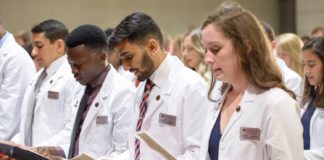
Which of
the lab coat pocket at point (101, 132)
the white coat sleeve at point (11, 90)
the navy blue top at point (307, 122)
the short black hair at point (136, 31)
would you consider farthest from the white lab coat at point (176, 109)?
the white coat sleeve at point (11, 90)

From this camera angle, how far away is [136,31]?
2.63 m

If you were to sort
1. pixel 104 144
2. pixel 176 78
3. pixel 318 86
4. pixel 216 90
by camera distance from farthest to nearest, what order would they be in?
pixel 318 86
pixel 104 144
pixel 176 78
pixel 216 90

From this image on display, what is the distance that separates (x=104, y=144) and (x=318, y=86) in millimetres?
1311

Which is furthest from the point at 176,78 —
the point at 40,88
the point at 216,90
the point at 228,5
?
the point at 40,88

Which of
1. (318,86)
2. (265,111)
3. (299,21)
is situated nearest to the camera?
(265,111)

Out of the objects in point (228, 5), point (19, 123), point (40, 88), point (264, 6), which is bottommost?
point (19, 123)

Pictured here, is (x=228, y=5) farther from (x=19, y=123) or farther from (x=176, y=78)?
(x=19, y=123)

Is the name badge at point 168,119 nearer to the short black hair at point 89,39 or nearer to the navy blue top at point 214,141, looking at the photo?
the navy blue top at point 214,141

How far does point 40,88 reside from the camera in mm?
3994

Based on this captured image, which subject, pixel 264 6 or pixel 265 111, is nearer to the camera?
pixel 265 111

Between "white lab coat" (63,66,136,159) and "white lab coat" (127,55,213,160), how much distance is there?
235 millimetres

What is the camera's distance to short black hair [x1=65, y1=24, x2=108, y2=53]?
3.09 metres

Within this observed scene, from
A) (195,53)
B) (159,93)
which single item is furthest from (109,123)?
(195,53)

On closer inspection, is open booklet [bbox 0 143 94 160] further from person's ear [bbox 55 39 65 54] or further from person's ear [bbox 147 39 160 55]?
person's ear [bbox 55 39 65 54]
